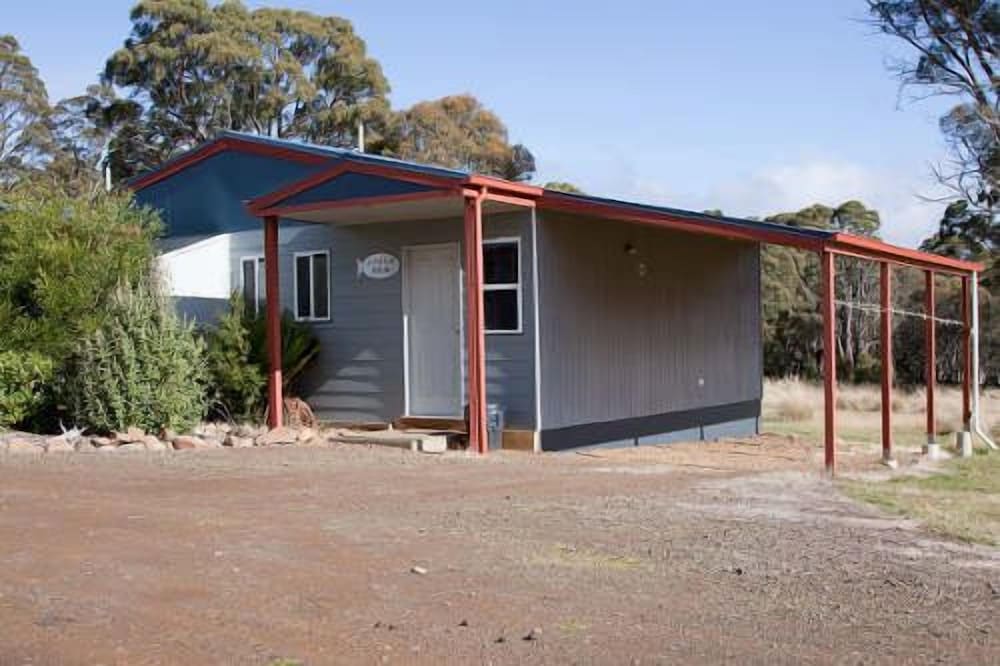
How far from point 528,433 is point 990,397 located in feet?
60.1

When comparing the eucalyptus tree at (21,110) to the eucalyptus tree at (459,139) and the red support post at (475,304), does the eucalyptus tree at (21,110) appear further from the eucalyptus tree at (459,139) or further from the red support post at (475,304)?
the red support post at (475,304)

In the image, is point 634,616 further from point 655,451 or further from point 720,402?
point 720,402

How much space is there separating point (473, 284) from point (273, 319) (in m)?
2.95

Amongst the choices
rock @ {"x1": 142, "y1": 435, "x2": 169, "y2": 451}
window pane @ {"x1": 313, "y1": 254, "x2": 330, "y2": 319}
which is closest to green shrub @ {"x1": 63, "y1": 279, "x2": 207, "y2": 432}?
rock @ {"x1": 142, "y1": 435, "x2": 169, "y2": 451}

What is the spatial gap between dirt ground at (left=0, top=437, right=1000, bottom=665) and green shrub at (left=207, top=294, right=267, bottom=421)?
3.74m

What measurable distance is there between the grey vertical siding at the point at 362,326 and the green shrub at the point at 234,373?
3.88 feet

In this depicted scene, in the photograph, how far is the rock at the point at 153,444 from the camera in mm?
12672

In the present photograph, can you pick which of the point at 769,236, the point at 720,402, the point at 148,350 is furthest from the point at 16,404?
the point at 720,402

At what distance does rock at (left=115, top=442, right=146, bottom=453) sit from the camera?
1250 cm

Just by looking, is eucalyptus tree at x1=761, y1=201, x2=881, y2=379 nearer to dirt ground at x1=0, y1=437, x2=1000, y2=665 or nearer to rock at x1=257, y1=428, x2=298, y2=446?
rock at x1=257, y1=428, x2=298, y2=446

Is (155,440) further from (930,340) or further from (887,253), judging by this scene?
(930,340)

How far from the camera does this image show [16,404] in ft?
44.7

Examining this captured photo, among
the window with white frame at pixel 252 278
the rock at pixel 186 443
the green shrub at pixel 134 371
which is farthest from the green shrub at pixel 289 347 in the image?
the rock at pixel 186 443

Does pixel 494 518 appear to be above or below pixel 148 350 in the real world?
below
